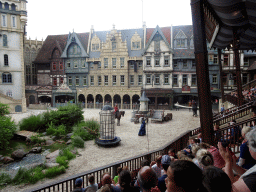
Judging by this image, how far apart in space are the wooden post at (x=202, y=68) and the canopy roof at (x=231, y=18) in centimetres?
239

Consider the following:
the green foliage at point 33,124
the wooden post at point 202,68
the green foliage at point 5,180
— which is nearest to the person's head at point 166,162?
the wooden post at point 202,68

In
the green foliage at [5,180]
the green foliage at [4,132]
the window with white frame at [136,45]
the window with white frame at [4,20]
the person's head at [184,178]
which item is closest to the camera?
the person's head at [184,178]

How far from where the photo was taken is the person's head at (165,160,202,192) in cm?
197

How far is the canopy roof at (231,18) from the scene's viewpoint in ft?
24.3

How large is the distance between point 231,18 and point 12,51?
35740mm

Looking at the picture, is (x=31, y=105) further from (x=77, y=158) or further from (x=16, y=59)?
(x=77, y=158)

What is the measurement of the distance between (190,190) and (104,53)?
36400 millimetres

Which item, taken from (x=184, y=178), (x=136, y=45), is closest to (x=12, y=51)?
(x=136, y=45)

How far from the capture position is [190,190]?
198 centimetres

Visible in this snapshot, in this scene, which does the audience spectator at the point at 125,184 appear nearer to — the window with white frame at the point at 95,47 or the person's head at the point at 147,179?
the person's head at the point at 147,179

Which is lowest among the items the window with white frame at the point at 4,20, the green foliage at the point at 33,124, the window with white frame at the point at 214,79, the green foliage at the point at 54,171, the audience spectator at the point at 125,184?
the green foliage at the point at 54,171

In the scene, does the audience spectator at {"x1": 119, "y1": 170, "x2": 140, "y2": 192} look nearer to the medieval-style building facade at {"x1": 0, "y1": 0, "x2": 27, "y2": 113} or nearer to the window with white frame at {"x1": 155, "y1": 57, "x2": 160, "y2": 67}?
the window with white frame at {"x1": 155, "y1": 57, "x2": 160, "y2": 67}

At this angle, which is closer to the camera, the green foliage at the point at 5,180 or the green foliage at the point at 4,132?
the green foliage at the point at 5,180

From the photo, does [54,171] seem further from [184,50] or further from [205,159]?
[184,50]
